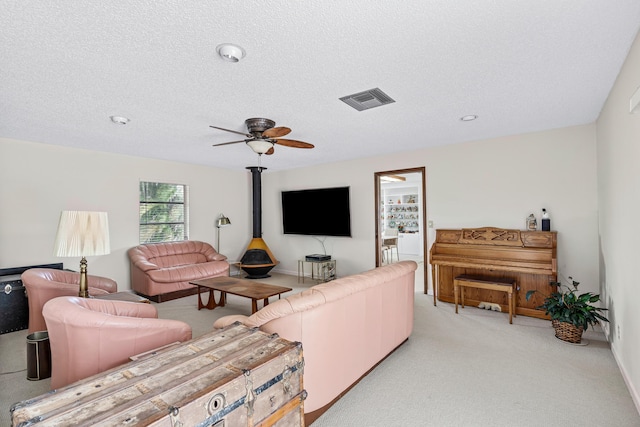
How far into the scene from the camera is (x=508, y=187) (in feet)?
14.4

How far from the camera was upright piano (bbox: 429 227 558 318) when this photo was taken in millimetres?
3783

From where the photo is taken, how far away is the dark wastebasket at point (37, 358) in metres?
2.54

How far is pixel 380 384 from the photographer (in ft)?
7.97

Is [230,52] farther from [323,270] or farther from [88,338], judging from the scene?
[323,270]

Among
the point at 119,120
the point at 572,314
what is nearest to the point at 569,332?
the point at 572,314

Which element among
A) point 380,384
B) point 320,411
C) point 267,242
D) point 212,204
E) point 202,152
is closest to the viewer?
point 320,411

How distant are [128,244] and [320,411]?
16.1 ft

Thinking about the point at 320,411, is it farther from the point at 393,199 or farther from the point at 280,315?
the point at 393,199

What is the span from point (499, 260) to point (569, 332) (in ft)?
3.46

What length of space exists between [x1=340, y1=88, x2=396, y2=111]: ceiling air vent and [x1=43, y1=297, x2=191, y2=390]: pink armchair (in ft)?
8.12

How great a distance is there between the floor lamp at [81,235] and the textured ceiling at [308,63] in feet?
3.63

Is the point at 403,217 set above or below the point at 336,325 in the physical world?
above

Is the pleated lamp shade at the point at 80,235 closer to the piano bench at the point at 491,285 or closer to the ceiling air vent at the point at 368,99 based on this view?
the ceiling air vent at the point at 368,99

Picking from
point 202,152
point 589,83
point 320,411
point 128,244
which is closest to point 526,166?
point 589,83
